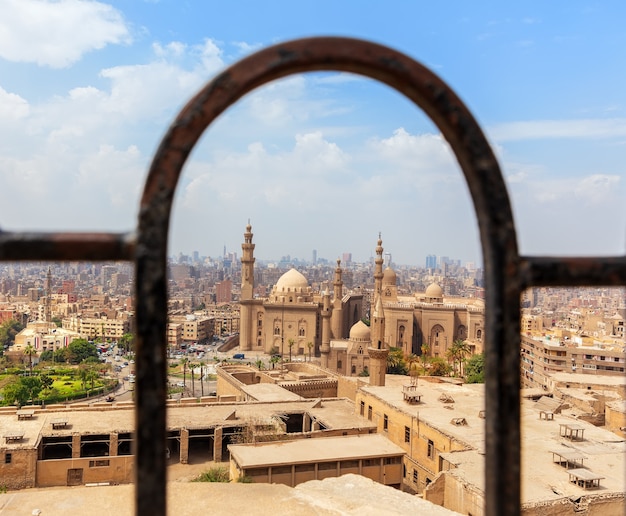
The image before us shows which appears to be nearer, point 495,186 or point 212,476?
point 495,186

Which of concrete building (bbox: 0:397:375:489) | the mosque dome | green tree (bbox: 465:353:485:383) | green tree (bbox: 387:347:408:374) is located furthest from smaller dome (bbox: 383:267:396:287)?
concrete building (bbox: 0:397:375:489)

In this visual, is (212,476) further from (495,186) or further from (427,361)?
(427,361)

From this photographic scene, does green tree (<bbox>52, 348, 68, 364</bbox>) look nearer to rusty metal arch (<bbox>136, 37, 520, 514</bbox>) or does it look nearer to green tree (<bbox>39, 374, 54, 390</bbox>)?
green tree (<bbox>39, 374, 54, 390</bbox>)

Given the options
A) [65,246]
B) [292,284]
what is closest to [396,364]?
[292,284]

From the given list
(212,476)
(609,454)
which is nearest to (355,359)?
(212,476)

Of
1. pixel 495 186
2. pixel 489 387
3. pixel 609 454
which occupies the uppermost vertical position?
pixel 495 186

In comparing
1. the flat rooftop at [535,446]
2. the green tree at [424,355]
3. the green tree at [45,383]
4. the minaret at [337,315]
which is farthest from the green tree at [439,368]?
the green tree at [45,383]
